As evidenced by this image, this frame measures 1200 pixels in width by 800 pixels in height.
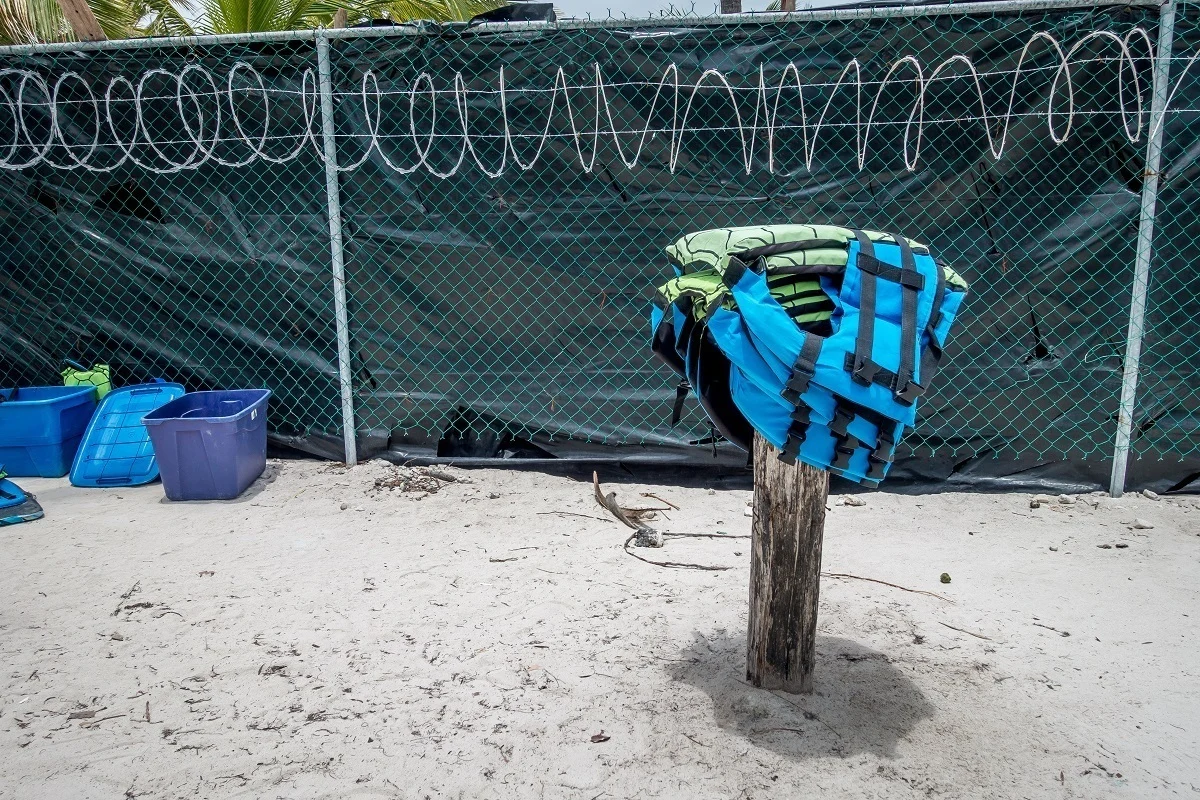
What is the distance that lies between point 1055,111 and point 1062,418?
148 centimetres

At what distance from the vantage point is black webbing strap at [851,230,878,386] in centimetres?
194

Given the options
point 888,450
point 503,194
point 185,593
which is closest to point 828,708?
point 888,450

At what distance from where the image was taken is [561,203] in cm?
443

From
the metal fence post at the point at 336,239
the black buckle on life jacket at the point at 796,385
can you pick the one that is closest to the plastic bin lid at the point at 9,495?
the metal fence post at the point at 336,239

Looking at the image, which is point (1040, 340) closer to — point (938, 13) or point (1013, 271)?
point (1013, 271)

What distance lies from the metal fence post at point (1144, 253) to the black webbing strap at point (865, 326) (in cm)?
269

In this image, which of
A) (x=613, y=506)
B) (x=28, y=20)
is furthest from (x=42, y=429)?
(x=28, y=20)

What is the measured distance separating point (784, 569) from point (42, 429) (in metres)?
4.21

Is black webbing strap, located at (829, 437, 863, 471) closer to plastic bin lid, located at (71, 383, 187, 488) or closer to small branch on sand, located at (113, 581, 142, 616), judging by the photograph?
small branch on sand, located at (113, 581, 142, 616)

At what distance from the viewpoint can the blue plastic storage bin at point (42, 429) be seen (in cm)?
464

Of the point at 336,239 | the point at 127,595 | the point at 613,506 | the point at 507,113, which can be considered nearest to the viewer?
the point at 127,595

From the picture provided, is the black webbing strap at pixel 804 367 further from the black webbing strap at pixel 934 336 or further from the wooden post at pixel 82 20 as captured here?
the wooden post at pixel 82 20

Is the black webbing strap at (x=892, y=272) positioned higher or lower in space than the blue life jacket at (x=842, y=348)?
higher

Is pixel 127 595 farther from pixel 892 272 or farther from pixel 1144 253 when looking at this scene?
pixel 1144 253
